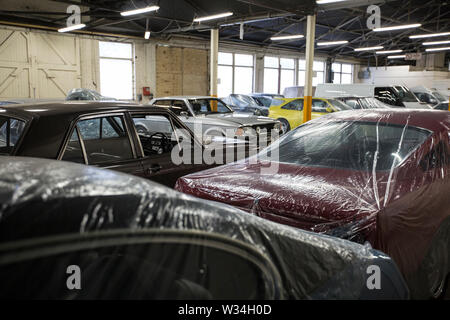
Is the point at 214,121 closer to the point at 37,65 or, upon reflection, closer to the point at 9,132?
the point at 9,132

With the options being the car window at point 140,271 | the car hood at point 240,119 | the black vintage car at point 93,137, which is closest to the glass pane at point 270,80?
the car hood at point 240,119

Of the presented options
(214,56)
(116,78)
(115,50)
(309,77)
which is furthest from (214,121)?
(115,50)

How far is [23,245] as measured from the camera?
98 centimetres

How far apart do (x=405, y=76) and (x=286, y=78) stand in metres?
8.43

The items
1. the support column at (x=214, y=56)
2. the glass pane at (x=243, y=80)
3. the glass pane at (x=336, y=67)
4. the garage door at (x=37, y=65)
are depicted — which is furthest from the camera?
the glass pane at (x=336, y=67)

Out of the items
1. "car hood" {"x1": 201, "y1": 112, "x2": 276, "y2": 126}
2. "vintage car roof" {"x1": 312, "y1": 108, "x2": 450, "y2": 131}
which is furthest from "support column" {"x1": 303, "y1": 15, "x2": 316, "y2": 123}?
"vintage car roof" {"x1": 312, "y1": 108, "x2": 450, "y2": 131}

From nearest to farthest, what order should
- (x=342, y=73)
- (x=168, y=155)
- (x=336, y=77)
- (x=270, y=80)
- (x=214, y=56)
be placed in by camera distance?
1. (x=168, y=155)
2. (x=214, y=56)
3. (x=270, y=80)
4. (x=336, y=77)
5. (x=342, y=73)

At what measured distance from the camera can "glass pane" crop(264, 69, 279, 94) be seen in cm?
2733

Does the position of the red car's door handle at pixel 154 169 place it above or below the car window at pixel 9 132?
below

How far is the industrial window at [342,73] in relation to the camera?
1293 inches

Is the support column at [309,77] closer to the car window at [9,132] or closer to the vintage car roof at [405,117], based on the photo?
the vintage car roof at [405,117]

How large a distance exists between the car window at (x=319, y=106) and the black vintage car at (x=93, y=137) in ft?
27.7

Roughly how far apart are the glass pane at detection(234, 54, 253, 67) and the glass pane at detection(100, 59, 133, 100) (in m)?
7.91

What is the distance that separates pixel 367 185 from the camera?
2.69 meters
